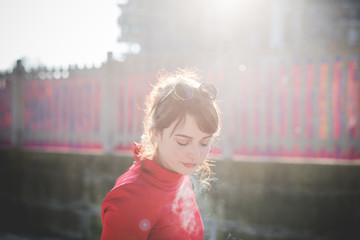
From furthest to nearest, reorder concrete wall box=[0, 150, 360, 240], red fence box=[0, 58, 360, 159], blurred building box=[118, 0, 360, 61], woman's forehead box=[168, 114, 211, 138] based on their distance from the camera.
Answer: blurred building box=[118, 0, 360, 61] < red fence box=[0, 58, 360, 159] < concrete wall box=[0, 150, 360, 240] < woman's forehead box=[168, 114, 211, 138]

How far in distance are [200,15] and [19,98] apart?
9.47 meters

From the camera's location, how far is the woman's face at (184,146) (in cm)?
116

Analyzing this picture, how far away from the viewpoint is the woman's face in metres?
1.16

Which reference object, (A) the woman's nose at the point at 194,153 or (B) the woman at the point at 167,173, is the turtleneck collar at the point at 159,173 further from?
(A) the woman's nose at the point at 194,153

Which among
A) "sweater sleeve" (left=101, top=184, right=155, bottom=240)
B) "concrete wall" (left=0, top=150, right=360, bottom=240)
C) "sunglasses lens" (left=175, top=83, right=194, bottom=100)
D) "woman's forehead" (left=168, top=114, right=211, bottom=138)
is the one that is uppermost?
"sunglasses lens" (left=175, top=83, right=194, bottom=100)

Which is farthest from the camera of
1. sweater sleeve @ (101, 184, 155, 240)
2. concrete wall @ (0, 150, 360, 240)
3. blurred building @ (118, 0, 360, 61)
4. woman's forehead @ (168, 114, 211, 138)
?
blurred building @ (118, 0, 360, 61)

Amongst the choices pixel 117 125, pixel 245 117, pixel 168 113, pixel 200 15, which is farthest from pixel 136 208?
pixel 200 15

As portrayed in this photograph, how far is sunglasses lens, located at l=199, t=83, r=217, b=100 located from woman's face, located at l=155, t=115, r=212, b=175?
0.45 feet

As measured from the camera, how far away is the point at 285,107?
3857 mm

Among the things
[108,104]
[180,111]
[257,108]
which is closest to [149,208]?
[180,111]

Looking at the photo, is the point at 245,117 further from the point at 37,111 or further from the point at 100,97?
the point at 37,111

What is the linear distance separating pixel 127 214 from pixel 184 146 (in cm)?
33

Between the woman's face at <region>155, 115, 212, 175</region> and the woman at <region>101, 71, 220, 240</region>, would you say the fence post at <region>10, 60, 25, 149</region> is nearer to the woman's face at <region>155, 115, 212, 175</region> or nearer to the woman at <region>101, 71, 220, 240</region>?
the woman at <region>101, 71, 220, 240</region>

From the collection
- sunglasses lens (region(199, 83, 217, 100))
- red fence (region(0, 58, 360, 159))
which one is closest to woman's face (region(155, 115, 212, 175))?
sunglasses lens (region(199, 83, 217, 100))
